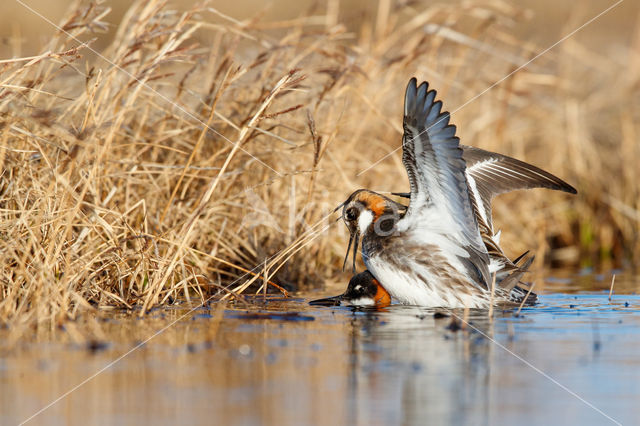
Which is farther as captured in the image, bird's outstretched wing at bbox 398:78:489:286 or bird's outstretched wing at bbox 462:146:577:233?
bird's outstretched wing at bbox 462:146:577:233

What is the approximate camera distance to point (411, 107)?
20.8ft

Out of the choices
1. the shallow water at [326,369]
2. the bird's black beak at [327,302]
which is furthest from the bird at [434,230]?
the shallow water at [326,369]

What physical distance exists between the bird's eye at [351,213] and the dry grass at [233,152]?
358 millimetres

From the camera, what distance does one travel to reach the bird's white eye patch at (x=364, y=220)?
24.9ft

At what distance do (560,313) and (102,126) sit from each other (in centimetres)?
367

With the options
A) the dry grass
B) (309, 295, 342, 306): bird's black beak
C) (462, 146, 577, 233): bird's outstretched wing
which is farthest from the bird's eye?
(462, 146, 577, 233): bird's outstretched wing

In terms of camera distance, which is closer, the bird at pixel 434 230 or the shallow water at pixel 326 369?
the shallow water at pixel 326 369

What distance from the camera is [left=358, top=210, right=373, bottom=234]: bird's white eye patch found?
7598 millimetres

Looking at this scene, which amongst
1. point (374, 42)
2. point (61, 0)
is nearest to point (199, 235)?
point (374, 42)

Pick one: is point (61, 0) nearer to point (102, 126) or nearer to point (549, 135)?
point (549, 135)

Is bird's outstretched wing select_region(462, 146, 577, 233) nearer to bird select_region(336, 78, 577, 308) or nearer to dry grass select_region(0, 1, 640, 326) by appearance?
bird select_region(336, 78, 577, 308)

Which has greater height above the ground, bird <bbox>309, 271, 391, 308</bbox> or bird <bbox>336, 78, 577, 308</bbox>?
bird <bbox>336, 78, 577, 308</bbox>

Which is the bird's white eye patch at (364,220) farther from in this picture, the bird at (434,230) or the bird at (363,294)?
the bird at (363,294)

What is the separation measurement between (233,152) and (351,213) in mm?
1436
